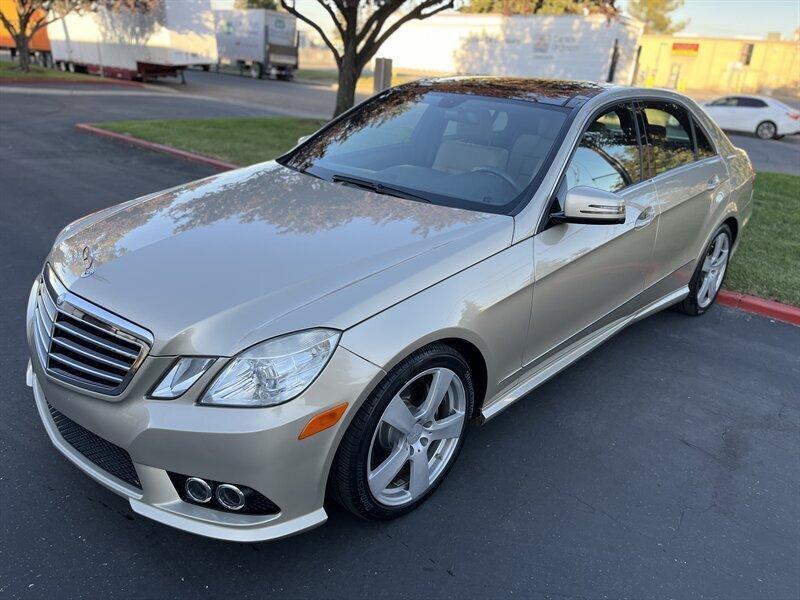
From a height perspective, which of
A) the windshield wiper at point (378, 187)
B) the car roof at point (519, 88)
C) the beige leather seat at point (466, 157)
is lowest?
the windshield wiper at point (378, 187)

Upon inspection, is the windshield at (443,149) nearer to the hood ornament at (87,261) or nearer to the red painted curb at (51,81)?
the hood ornament at (87,261)

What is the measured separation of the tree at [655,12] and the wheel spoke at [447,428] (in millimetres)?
71448

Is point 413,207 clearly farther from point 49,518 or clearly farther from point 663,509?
point 49,518

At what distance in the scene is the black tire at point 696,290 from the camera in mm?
4625

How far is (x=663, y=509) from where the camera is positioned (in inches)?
112

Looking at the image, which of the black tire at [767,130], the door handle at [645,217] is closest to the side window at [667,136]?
the door handle at [645,217]

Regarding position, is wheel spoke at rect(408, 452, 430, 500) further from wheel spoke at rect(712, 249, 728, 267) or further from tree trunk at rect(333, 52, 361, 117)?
tree trunk at rect(333, 52, 361, 117)

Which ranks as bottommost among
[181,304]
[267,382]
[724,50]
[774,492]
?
[774,492]

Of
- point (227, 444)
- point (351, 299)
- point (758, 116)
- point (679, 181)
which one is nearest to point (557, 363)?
point (351, 299)

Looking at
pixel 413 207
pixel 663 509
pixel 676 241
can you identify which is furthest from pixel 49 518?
pixel 676 241

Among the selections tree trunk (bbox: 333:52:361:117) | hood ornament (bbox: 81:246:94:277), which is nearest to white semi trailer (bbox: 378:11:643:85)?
tree trunk (bbox: 333:52:361:117)

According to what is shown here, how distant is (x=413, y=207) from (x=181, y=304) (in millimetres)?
1253

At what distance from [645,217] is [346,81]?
35.6ft

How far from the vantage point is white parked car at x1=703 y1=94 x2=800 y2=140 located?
20.6m
